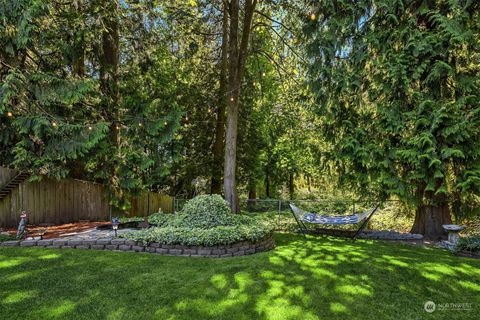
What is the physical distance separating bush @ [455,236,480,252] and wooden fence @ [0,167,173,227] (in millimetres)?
9051

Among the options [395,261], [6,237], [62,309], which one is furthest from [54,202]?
[395,261]

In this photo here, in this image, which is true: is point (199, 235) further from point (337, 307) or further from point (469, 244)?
A: point (469, 244)

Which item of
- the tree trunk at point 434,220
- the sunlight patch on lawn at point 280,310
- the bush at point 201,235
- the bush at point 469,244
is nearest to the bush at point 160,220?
the bush at point 201,235

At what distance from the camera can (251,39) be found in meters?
9.42

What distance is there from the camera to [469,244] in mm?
5418

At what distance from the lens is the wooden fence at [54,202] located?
7.46 m

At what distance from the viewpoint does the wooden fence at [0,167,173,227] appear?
24.5ft

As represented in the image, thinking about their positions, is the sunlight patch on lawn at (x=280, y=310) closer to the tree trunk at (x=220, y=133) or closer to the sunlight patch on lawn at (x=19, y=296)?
the sunlight patch on lawn at (x=19, y=296)

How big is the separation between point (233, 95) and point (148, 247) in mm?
4203

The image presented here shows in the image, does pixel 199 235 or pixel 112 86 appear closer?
pixel 199 235

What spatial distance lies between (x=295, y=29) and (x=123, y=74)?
17.3 feet

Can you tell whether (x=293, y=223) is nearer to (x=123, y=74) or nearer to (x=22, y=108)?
(x=123, y=74)

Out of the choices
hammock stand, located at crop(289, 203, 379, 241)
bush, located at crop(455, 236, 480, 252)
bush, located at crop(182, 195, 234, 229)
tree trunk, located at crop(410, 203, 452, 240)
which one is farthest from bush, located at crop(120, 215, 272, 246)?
tree trunk, located at crop(410, 203, 452, 240)

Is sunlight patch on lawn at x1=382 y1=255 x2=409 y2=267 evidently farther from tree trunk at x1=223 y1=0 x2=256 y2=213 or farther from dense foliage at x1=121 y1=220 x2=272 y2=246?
tree trunk at x1=223 y1=0 x2=256 y2=213
